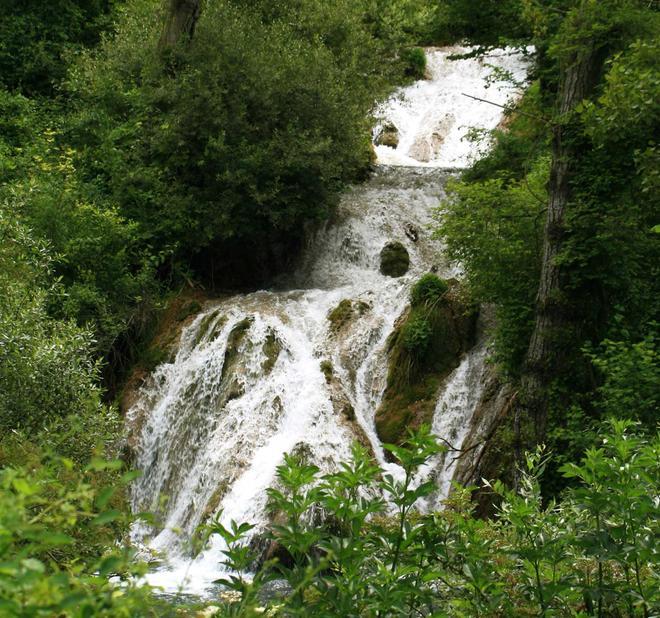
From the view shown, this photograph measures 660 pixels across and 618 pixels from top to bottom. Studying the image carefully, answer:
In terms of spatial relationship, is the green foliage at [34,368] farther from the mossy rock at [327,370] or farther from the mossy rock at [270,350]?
the mossy rock at [327,370]

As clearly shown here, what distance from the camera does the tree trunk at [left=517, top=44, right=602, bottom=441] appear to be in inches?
320

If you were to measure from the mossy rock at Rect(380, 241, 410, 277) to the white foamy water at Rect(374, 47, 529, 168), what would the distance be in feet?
17.5

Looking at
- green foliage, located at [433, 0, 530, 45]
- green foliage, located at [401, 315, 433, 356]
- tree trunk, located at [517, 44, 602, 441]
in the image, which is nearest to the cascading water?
green foliage, located at [401, 315, 433, 356]

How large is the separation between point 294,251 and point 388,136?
7.14m

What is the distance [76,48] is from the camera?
18.5 metres

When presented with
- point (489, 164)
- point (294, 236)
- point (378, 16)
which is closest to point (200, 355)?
point (294, 236)

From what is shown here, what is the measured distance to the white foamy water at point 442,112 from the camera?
21094mm

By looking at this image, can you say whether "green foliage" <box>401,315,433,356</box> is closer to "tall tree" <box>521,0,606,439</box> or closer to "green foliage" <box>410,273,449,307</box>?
"green foliage" <box>410,273,449,307</box>

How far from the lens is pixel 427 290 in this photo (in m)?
11.4

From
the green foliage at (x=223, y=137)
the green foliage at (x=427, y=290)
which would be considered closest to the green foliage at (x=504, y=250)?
the green foliage at (x=427, y=290)

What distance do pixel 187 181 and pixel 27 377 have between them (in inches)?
332

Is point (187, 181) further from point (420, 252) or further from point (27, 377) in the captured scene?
point (27, 377)

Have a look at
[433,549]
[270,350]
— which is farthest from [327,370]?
[433,549]

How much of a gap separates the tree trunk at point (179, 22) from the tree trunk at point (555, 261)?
9.58 meters
